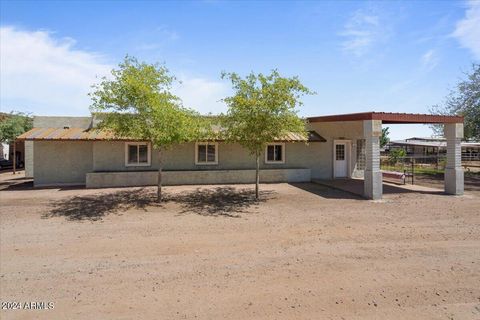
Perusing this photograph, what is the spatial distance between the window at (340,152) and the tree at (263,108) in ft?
26.4

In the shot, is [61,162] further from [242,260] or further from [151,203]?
[242,260]

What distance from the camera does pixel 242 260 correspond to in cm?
689

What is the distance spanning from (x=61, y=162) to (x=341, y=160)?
53.6 ft

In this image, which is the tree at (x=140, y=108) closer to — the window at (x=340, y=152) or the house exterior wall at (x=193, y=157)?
the house exterior wall at (x=193, y=157)

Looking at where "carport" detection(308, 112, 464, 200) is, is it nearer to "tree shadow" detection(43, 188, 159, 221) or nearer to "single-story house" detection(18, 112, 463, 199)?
"single-story house" detection(18, 112, 463, 199)

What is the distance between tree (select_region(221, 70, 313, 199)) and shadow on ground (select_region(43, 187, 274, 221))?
→ 2.72m

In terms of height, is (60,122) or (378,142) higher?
(60,122)

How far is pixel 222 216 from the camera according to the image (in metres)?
11.2

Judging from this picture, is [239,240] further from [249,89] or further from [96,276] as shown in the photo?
[249,89]

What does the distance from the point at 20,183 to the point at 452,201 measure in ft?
73.3

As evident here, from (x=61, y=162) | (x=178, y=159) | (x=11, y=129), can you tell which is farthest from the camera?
(x=11, y=129)

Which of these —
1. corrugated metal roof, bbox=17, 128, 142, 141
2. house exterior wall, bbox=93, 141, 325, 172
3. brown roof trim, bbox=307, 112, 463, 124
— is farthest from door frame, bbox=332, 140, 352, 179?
corrugated metal roof, bbox=17, 128, 142, 141

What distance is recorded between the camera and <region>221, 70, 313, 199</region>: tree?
42.5 feet

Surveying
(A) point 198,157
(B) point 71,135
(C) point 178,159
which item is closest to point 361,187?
(A) point 198,157
